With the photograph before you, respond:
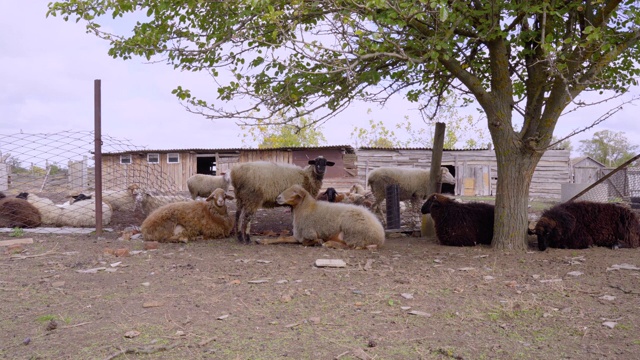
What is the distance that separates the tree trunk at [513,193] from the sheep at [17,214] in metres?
9.66

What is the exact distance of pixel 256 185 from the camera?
28.1 ft

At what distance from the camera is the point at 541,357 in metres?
3.32

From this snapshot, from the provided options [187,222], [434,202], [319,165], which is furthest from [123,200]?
[434,202]

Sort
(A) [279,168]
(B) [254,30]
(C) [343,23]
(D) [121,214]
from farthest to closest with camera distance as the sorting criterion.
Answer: (D) [121,214]
(A) [279,168]
(B) [254,30]
(C) [343,23]

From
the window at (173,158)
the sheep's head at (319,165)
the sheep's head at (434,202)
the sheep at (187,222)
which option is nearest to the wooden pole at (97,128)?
the sheep at (187,222)

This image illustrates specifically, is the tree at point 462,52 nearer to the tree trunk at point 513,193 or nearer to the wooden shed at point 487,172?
the tree trunk at point 513,193

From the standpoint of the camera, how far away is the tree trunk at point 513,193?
7.17 m

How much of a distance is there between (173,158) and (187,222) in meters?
24.2

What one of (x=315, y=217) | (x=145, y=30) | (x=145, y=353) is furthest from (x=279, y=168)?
(x=145, y=353)

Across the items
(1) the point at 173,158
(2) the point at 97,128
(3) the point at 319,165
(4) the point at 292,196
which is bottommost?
(4) the point at 292,196

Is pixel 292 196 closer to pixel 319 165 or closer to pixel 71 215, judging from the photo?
pixel 319 165

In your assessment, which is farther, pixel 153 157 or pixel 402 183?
pixel 153 157

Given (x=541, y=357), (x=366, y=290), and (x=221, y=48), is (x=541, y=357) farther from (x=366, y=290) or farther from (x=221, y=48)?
(x=221, y=48)

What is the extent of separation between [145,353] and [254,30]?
5.05 m
